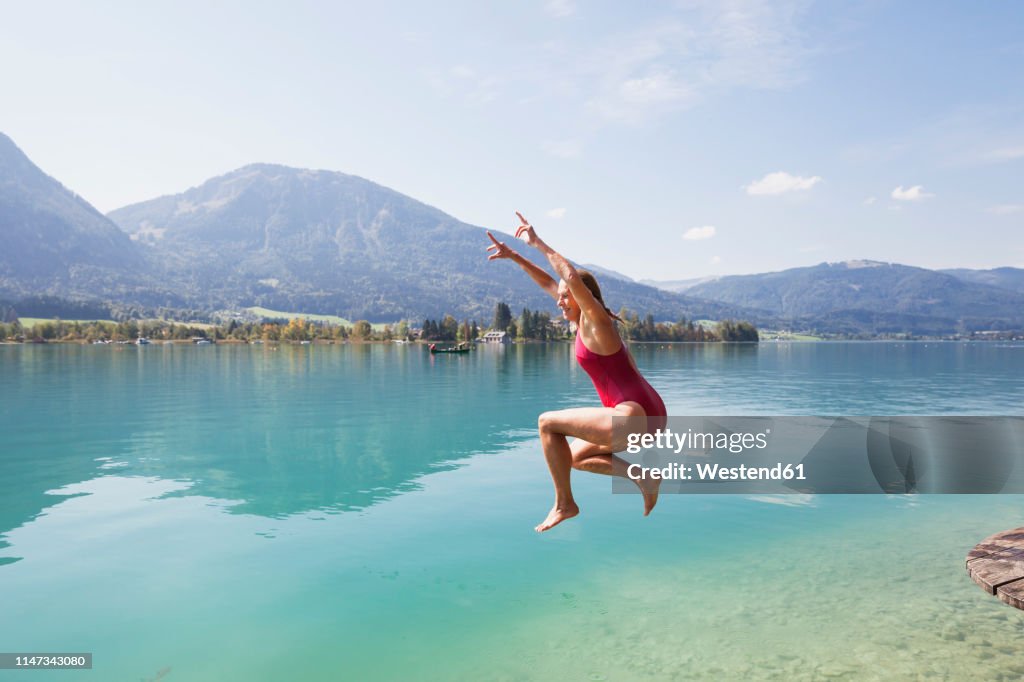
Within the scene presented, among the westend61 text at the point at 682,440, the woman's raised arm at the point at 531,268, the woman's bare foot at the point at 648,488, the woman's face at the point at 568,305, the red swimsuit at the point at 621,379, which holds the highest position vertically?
the woman's raised arm at the point at 531,268

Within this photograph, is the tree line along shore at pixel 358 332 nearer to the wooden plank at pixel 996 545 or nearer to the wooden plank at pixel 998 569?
the wooden plank at pixel 996 545

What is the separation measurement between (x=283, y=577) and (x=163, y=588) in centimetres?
182

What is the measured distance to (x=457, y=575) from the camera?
449 inches

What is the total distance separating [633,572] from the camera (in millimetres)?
11445

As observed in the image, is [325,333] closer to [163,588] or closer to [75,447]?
[75,447]

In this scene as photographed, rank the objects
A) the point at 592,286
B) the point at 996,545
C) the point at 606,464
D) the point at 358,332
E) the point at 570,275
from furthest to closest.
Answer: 1. the point at 358,332
2. the point at 996,545
3. the point at 606,464
4. the point at 592,286
5. the point at 570,275

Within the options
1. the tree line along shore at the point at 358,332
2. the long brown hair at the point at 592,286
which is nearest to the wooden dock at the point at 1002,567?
the long brown hair at the point at 592,286

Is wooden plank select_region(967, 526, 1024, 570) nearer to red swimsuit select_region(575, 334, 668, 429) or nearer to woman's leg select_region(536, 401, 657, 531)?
woman's leg select_region(536, 401, 657, 531)

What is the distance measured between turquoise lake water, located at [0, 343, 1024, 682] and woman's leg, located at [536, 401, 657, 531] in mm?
4523

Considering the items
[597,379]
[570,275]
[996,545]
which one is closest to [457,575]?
[996,545]

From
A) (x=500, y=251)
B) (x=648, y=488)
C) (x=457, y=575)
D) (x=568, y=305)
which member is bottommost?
(x=457, y=575)

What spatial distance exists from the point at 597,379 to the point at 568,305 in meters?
0.49

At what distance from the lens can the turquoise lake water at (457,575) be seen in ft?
27.8

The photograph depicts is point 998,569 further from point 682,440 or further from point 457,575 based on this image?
point 457,575
